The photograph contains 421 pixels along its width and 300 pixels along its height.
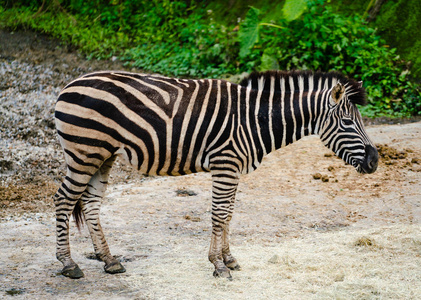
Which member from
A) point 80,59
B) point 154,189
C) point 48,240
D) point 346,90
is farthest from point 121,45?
point 346,90

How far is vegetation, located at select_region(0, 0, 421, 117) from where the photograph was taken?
1152 cm

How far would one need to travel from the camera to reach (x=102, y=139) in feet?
16.0

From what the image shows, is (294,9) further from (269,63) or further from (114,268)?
(114,268)

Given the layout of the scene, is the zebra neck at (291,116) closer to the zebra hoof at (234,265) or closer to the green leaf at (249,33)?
the zebra hoof at (234,265)

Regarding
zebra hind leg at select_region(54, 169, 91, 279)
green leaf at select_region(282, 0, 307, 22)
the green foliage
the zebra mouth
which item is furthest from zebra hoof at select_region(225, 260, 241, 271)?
green leaf at select_region(282, 0, 307, 22)

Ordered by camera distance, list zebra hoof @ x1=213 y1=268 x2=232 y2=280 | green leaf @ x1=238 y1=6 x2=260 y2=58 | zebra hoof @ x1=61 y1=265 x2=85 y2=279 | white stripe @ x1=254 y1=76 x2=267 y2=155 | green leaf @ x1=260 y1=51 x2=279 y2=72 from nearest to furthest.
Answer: zebra hoof @ x1=61 y1=265 x2=85 y2=279 → zebra hoof @ x1=213 y1=268 x2=232 y2=280 → white stripe @ x1=254 y1=76 x2=267 y2=155 → green leaf @ x1=260 y1=51 x2=279 y2=72 → green leaf @ x1=238 y1=6 x2=260 y2=58

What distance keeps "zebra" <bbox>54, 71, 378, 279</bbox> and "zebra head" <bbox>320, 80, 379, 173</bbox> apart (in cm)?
1

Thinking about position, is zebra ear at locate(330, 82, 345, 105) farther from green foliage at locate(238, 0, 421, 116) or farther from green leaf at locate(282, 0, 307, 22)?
green leaf at locate(282, 0, 307, 22)

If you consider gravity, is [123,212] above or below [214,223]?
below

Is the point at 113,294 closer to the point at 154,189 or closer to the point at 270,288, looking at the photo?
the point at 270,288

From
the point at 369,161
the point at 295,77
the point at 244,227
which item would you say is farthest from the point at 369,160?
the point at 244,227

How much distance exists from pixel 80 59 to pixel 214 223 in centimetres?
966

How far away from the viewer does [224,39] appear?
12.9m

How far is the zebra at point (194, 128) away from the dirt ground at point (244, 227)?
0.37m
